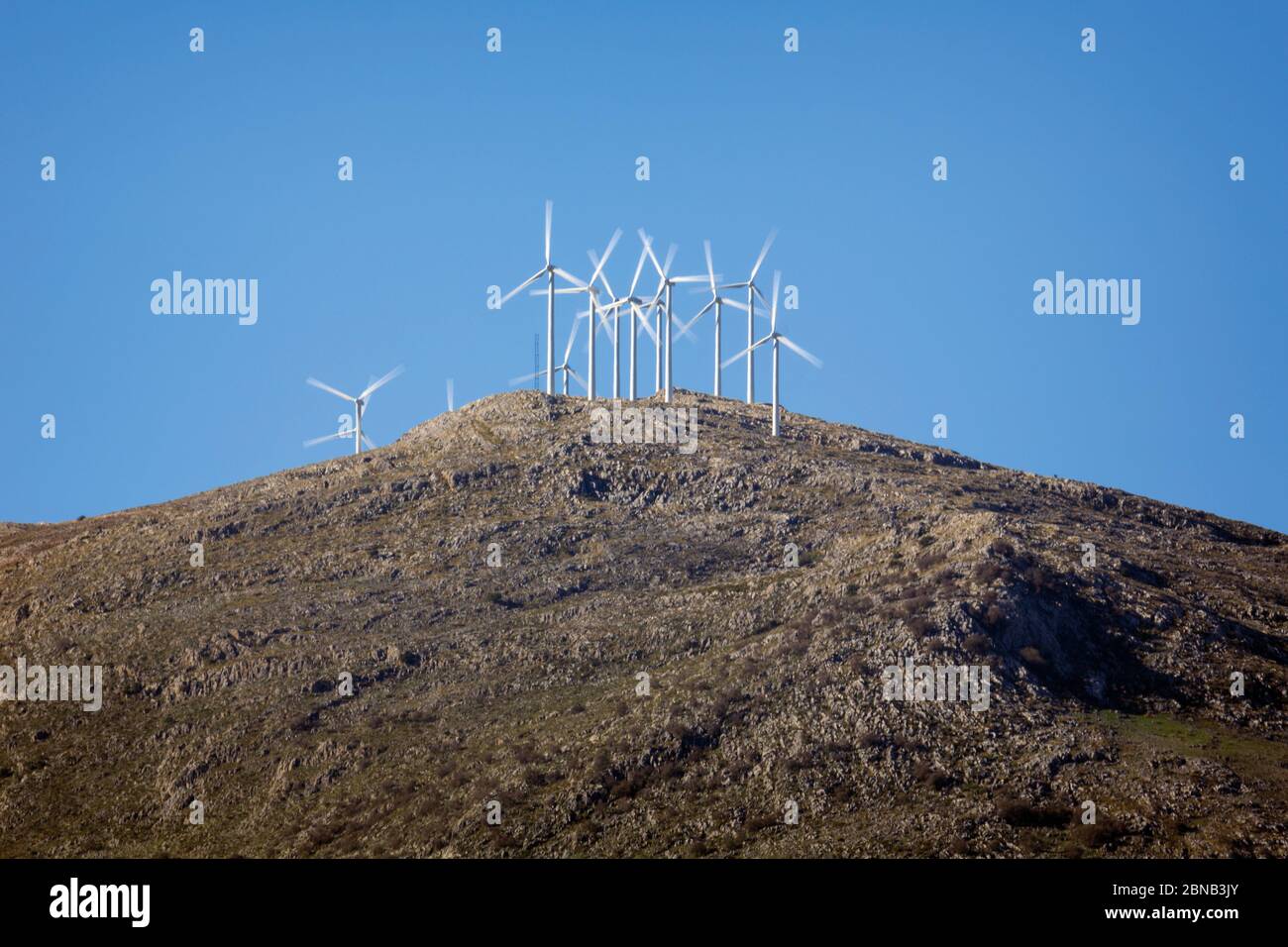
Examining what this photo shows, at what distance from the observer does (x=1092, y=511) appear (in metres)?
179

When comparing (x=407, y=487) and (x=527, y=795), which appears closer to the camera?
(x=527, y=795)

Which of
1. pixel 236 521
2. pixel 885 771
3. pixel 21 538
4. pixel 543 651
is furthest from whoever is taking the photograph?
pixel 21 538

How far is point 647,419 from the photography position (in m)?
192

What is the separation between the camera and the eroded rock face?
11088cm

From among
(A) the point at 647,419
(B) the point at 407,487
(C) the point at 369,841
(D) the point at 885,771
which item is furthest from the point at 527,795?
(A) the point at 647,419

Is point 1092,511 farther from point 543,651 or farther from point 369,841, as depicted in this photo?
point 369,841

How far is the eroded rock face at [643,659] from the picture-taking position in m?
111

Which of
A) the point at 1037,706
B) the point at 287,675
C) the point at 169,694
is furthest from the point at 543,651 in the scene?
the point at 1037,706

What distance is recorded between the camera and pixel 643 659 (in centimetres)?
13775
